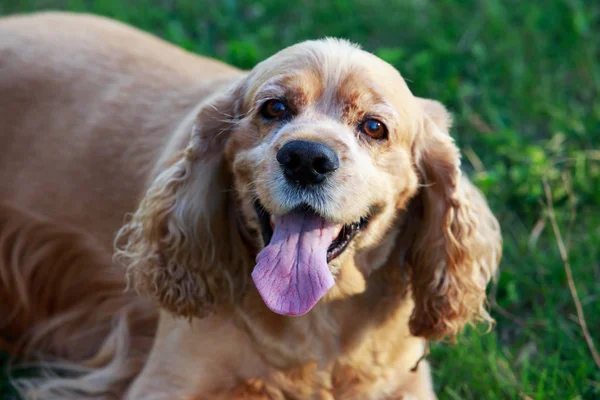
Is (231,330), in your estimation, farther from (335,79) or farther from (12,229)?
(12,229)

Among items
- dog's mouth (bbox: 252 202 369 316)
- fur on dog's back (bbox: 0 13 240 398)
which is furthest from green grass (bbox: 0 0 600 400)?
fur on dog's back (bbox: 0 13 240 398)

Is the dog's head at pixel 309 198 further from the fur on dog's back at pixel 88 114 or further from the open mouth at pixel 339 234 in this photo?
the fur on dog's back at pixel 88 114

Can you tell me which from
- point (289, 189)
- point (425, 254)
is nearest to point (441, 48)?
point (425, 254)

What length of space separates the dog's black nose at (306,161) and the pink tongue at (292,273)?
0.70 ft

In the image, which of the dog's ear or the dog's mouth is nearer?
the dog's mouth

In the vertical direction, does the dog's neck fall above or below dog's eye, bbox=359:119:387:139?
below

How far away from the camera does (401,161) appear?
135 inches

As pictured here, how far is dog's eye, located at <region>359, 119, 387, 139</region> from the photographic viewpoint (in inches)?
131

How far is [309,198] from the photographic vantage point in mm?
3143

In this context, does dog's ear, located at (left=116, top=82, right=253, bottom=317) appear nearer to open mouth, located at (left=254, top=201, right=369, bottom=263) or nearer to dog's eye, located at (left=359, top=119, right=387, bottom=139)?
→ open mouth, located at (left=254, top=201, right=369, bottom=263)

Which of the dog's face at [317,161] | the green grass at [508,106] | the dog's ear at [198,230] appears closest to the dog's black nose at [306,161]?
the dog's face at [317,161]

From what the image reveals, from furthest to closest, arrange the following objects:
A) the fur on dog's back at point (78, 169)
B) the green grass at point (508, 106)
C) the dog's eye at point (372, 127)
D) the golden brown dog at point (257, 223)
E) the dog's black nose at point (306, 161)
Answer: the fur on dog's back at point (78, 169) < the green grass at point (508, 106) < the dog's eye at point (372, 127) < the golden brown dog at point (257, 223) < the dog's black nose at point (306, 161)

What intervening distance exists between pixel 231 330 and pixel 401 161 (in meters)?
0.93

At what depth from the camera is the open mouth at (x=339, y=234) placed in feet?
10.9
